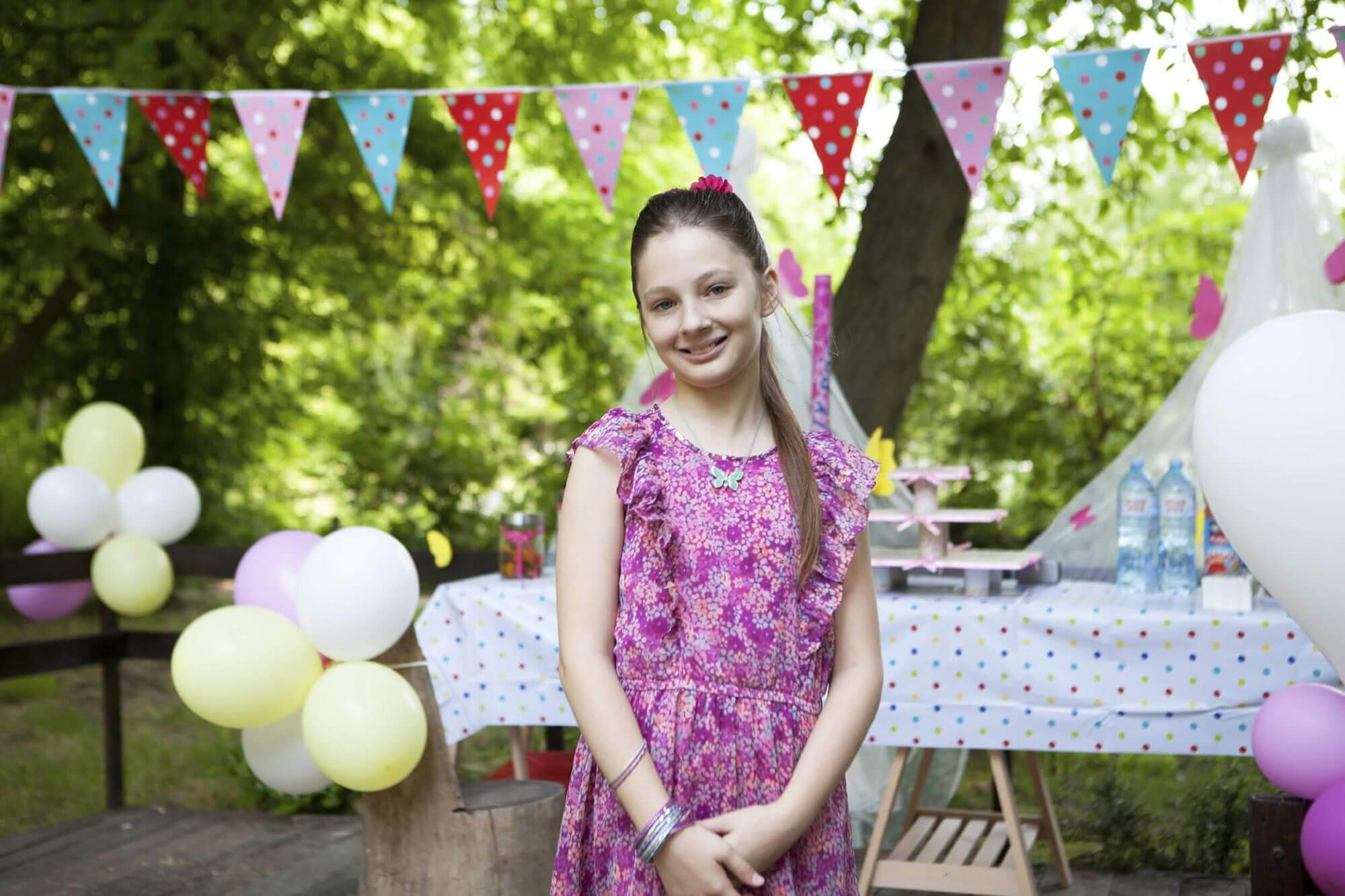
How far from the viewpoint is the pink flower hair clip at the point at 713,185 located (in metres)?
1.58

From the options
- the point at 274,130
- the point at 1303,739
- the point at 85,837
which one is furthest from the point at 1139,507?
the point at 85,837

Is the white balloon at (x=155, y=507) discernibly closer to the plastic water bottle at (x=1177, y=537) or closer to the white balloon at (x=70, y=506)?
the white balloon at (x=70, y=506)

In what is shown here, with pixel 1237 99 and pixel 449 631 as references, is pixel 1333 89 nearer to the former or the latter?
pixel 1237 99

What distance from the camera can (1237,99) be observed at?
321 cm

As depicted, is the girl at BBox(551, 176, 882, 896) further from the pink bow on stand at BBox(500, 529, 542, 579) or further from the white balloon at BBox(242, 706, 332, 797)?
the pink bow on stand at BBox(500, 529, 542, 579)

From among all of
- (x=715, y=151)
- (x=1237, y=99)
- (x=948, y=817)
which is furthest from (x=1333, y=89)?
(x=948, y=817)

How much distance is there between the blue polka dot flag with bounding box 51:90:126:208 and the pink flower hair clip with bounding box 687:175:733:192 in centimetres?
287

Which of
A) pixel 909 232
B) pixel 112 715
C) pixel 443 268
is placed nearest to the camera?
pixel 112 715

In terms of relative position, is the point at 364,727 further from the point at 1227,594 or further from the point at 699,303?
the point at 1227,594

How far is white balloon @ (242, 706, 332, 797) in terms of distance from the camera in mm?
2959

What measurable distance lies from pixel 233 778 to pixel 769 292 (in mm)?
3953

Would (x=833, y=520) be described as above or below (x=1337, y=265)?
below

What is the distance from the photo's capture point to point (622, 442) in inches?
60.2

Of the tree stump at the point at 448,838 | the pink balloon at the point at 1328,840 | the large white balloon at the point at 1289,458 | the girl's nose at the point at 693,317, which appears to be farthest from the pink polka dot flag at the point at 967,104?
the girl's nose at the point at 693,317
